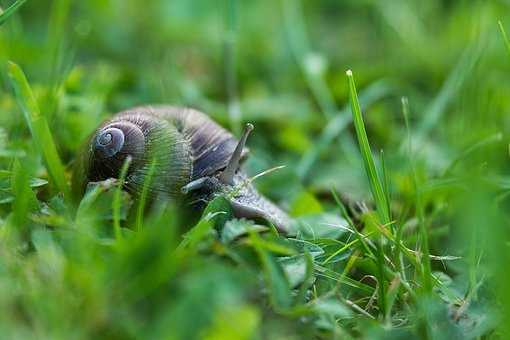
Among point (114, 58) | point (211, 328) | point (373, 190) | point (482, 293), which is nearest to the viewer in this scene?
point (211, 328)

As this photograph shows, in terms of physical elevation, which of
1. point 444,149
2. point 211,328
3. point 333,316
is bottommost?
point 444,149

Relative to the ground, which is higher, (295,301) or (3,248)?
(3,248)

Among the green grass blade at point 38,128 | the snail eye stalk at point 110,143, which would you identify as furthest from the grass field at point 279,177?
the snail eye stalk at point 110,143

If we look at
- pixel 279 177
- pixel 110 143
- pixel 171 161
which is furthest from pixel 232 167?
pixel 279 177

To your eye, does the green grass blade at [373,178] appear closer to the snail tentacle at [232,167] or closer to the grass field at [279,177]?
the grass field at [279,177]

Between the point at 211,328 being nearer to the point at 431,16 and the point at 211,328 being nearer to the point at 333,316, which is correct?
the point at 333,316

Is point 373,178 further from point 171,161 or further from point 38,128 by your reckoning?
point 38,128

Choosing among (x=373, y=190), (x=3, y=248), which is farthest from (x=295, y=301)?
(x=3, y=248)

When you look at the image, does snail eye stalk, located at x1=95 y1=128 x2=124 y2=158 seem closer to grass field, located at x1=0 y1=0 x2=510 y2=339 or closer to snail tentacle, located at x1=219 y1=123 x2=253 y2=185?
grass field, located at x1=0 y1=0 x2=510 y2=339
